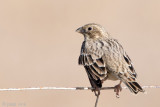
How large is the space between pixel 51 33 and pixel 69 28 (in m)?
1.50

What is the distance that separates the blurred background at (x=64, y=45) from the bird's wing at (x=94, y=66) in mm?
3381

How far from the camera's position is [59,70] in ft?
51.5

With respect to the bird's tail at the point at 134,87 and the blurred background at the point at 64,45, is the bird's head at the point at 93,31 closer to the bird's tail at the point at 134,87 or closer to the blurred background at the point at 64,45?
the bird's tail at the point at 134,87

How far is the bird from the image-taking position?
24.6 ft

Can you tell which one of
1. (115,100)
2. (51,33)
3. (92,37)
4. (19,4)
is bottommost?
(115,100)

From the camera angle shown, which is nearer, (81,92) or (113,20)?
(81,92)

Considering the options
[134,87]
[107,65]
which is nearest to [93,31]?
[107,65]

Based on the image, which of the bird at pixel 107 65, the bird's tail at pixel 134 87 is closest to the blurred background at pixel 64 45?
the bird at pixel 107 65

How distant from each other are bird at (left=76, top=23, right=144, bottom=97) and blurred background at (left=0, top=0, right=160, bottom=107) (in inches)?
130

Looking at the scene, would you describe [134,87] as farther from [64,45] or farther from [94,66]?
[64,45]

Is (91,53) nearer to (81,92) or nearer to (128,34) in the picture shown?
(81,92)

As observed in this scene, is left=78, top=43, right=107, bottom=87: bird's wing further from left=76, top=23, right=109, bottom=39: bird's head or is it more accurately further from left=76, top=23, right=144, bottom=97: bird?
left=76, top=23, right=109, bottom=39: bird's head

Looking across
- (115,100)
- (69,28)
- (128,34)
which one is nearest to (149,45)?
(128,34)

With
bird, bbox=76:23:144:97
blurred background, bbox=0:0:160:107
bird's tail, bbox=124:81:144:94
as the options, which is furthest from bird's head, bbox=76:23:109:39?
blurred background, bbox=0:0:160:107
